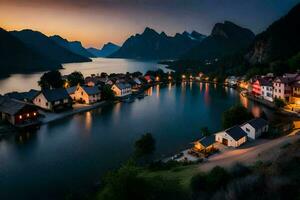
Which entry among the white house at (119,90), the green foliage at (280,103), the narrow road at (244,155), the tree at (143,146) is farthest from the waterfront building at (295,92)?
the tree at (143,146)

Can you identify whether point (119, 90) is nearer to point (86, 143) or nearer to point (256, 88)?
point (256, 88)

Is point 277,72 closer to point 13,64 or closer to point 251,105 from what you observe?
point 251,105

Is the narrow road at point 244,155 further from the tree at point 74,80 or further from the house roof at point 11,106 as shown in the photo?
the tree at point 74,80

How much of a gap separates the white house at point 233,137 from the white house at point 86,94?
29393 mm

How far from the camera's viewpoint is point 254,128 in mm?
29578

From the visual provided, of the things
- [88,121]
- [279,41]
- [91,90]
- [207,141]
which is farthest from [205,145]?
[279,41]

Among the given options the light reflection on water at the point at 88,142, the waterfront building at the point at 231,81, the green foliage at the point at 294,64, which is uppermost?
the green foliage at the point at 294,64

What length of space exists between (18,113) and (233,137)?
A: 26848 millimetres

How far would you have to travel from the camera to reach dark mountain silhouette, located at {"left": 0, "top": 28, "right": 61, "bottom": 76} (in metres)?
166

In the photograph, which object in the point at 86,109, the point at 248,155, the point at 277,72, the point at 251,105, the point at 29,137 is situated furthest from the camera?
the point at 277,72

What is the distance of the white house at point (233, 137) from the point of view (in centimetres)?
2748

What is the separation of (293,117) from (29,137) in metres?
36.2

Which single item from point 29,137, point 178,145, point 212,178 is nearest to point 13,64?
point 29,137

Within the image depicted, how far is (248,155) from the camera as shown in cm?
2320
